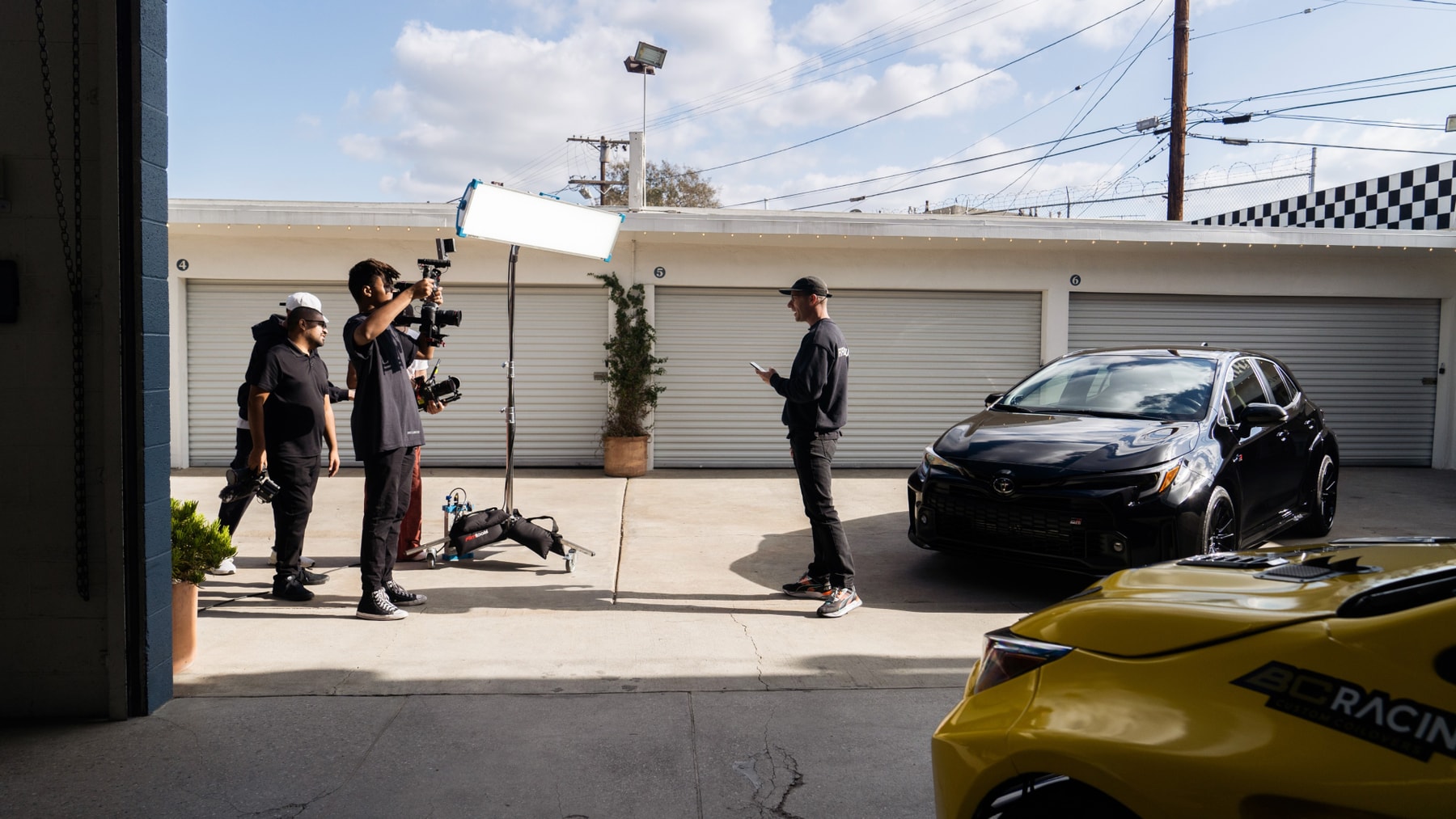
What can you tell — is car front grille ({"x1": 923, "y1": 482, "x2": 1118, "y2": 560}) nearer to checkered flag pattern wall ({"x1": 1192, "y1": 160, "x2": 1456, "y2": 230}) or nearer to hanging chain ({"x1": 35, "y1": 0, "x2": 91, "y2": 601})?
hanging chain ({"x1": 35, "y1": 0, "x2": 91, "y2": 601})

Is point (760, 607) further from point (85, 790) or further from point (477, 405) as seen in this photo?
point (477, 405)

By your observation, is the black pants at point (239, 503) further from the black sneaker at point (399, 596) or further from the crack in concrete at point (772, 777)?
the crack in concrete at point (772, 777)

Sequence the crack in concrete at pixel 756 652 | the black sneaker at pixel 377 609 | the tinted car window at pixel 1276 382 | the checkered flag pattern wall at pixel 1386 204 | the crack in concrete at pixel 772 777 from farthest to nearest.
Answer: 1. the checkered flag pattern wall at pixel 1386 204
2. the tinted car window at pixel 1276 382
3. the black sneaker at pixel 377 609
4. the crack in concrete at pixel 756 652
5. the crack in concrete at pixel 772 777

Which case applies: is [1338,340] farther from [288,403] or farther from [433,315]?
[288,403]

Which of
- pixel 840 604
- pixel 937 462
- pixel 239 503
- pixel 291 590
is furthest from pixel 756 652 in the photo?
pixel 239 503

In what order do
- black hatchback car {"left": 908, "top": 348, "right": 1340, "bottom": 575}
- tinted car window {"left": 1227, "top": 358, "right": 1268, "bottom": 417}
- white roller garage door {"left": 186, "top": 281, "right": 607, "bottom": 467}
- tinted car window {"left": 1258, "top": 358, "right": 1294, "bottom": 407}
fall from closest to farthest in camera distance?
black hatchback car {"left": 908, "top": 348, "right": 1340, "bottom": 575} < tinted car window {"left": 1227, "top": 358, "right": 1268, "bottom": 417} < tinted car window {"left": 1258, "top": 358, "right": 1294, "bottom": 407} < white roller garage door {"left": 186, "top": 281, "right": 607, "bottom": 467}

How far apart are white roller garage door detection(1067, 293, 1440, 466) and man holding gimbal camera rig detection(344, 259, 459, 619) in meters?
8.99

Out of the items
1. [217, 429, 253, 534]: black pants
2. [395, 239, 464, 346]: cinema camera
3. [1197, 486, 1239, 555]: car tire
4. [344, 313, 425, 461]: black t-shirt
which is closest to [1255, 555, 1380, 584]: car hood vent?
[1197, 486, 1239, 555]: car tire

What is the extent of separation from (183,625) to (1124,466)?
4729 mm

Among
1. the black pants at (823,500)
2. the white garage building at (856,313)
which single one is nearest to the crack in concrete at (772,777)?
the black pants at (823,500)

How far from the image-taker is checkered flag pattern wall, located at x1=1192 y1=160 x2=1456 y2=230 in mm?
12227

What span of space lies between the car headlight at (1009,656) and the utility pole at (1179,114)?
48.7 feet

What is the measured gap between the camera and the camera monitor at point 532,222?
18.1 feet

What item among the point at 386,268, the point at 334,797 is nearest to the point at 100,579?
the point at 334,797
